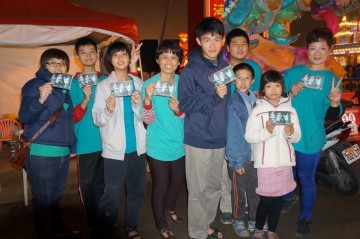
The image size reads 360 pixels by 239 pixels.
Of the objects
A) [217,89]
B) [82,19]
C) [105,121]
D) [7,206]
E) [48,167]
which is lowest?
[7,206]

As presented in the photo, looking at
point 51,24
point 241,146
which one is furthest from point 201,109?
point 51,24

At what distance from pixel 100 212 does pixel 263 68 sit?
2736 millimetres

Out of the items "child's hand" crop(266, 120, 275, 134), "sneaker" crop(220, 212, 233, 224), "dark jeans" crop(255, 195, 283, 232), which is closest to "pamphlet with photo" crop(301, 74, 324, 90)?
"child's hand" crop(266, 120, 275, 134)

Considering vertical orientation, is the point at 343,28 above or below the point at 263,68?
above

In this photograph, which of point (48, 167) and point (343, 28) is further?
point (343, 28)

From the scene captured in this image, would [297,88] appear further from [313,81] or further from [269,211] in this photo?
[269,211]

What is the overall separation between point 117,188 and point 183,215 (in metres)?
1.26

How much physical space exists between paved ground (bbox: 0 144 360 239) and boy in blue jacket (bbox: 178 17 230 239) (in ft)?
2.54

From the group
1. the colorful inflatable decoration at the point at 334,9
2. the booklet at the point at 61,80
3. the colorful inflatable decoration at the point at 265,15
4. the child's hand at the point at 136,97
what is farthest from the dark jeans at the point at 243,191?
the colorful inflatable decoration at the point at 334,9

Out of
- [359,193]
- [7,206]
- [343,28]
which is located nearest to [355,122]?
A: [359,193]

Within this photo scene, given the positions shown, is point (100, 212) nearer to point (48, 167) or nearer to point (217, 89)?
point (48, 167)

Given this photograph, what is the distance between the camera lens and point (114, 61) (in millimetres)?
3012

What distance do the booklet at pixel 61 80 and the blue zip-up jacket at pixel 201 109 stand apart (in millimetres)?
955

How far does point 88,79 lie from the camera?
317 centimetres
